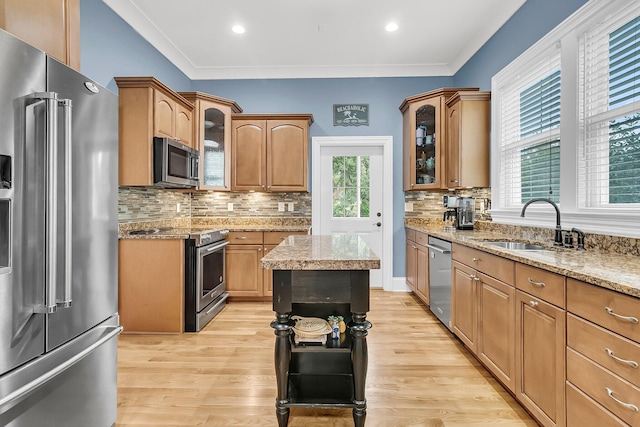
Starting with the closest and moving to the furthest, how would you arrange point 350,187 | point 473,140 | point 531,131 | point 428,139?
point 531,131, point 473,140, point 428,139, point 350,187

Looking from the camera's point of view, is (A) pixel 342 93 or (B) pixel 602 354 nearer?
(B) pixel 602 354

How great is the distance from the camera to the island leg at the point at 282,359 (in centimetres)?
164

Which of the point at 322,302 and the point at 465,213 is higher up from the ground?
the point at 465,213

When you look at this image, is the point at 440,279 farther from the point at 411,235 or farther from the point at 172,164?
the point at 172,164

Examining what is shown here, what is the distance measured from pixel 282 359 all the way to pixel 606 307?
1380mm

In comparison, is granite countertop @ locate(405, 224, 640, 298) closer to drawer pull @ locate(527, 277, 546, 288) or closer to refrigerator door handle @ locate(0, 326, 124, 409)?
drawer pull @ locate(527, 277, 546, 288)

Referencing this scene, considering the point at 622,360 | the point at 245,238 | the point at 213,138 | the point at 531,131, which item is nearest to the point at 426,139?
the point at 531,131

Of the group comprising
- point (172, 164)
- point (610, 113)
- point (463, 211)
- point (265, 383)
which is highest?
point (610, 113)

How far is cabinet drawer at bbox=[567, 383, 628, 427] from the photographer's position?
4.04ft

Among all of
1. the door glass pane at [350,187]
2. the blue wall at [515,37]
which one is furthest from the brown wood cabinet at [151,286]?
the blue wall at [515,37]

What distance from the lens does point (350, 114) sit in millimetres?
4574

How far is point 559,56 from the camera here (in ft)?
8.27

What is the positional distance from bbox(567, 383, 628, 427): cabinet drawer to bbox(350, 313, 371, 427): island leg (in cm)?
88

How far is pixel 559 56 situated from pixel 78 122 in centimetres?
315
